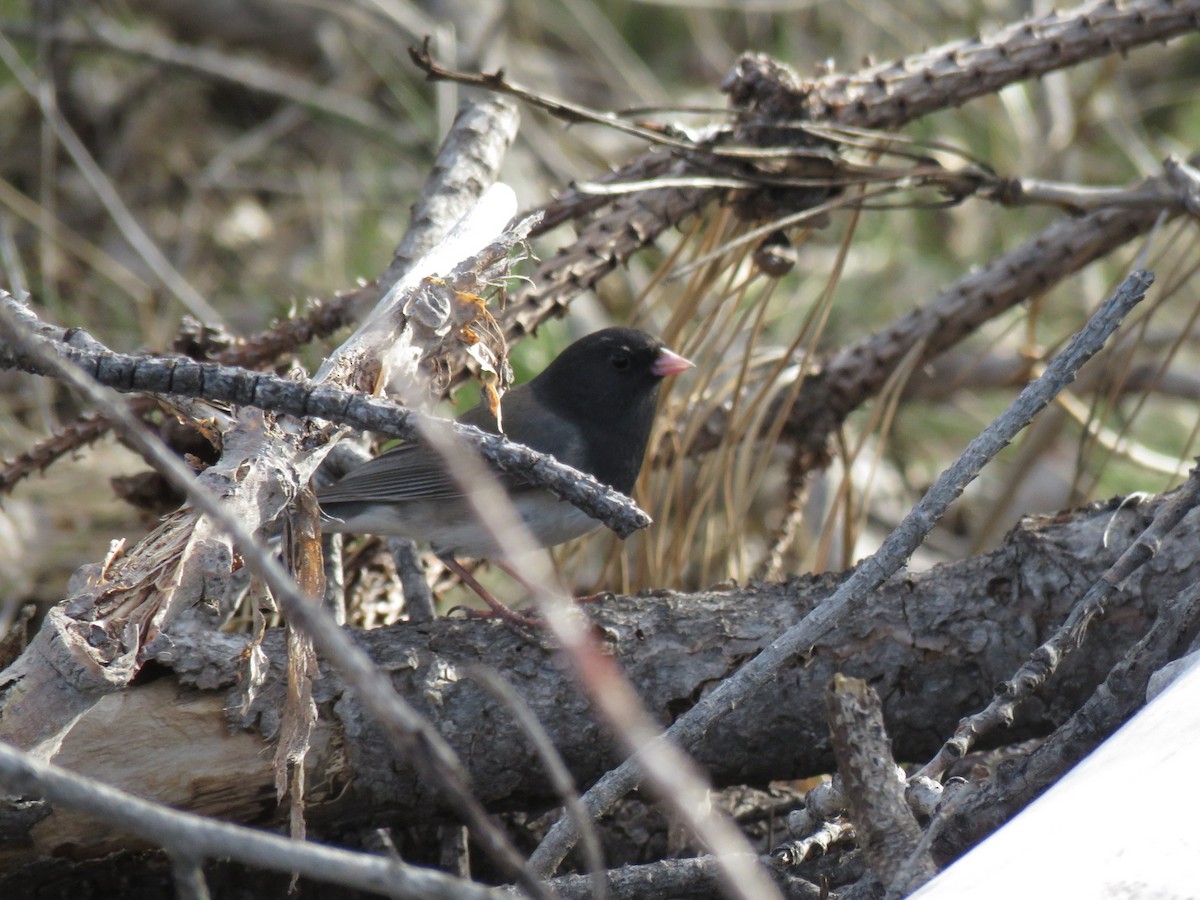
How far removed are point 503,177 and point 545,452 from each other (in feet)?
6.14

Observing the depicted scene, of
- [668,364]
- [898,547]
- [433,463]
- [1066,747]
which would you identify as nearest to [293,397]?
[898,547]

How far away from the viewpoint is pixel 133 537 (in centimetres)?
300

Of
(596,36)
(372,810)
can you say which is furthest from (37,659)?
(596,36)

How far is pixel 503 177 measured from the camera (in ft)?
14.1

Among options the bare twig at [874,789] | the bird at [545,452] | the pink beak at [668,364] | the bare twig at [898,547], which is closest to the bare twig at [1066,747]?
the bare twig at [874,789]

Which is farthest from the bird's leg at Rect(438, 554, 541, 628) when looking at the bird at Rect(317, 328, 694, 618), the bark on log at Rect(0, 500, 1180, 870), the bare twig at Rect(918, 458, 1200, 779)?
the bare twig at Rect(918, 458, 1200, 779)

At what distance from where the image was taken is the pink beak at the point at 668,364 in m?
2.64

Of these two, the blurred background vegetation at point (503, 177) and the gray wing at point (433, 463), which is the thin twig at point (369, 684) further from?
the blurred background vegetation at point (503, 177)

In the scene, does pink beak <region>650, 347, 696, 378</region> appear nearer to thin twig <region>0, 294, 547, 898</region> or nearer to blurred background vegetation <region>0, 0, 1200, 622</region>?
blurred background vegetation <region>0, 0, 1200, 622</region>

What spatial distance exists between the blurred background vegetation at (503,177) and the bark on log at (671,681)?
4.03 feet

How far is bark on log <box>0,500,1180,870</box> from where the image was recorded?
66.4 inches

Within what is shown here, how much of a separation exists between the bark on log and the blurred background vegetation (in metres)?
1.23

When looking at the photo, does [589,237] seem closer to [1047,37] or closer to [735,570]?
[735,570]

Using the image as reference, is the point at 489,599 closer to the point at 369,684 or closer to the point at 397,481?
the point at 397,481
